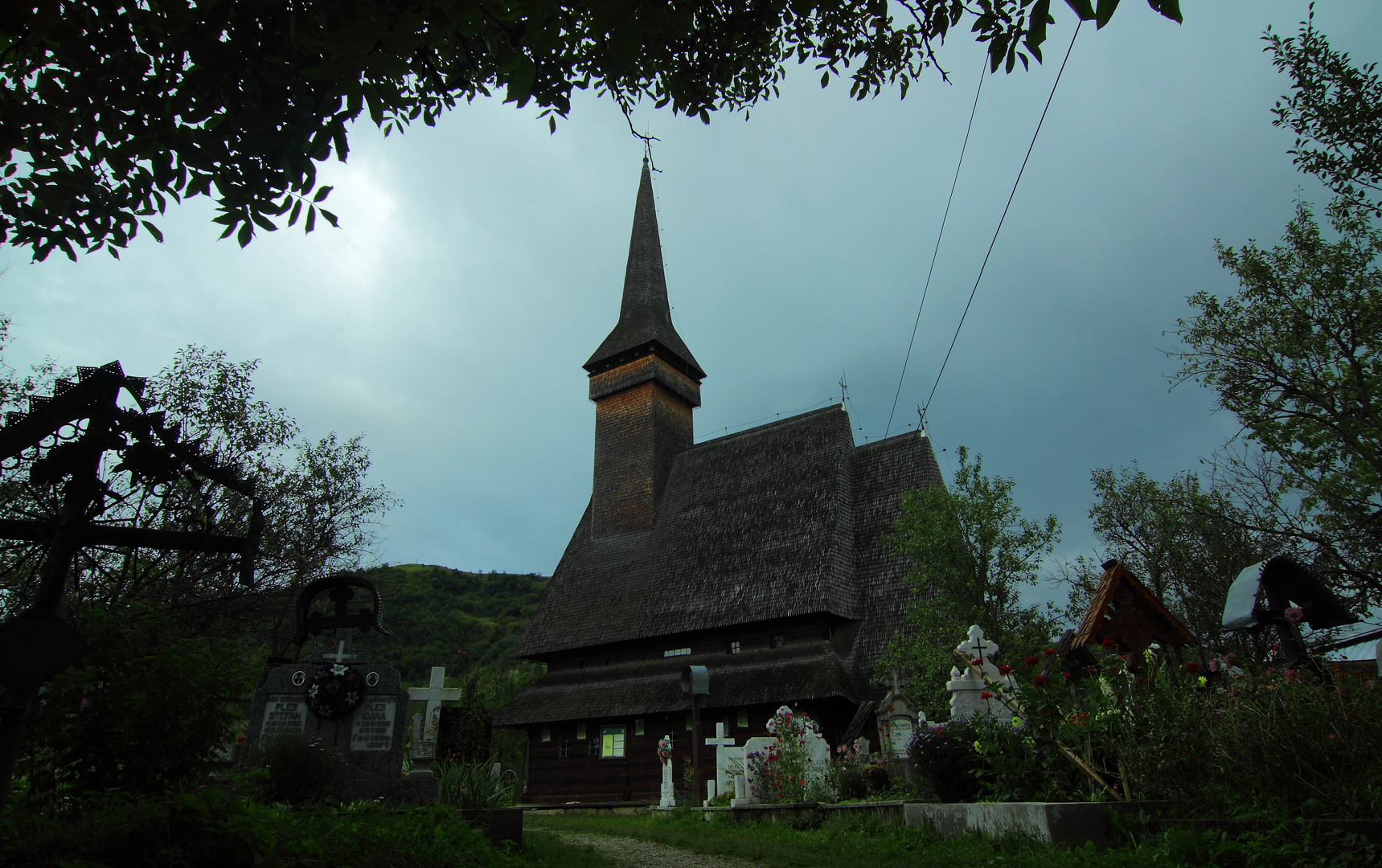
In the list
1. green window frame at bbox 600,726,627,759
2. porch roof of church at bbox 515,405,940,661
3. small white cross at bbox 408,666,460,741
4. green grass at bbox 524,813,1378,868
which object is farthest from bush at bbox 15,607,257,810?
green window frame at bbox 600,726,627,759

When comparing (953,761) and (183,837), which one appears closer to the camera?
(183,837)

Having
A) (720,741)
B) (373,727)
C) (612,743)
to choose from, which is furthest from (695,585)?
(373,727)

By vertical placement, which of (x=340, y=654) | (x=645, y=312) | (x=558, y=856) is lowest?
(x=558, y=856)

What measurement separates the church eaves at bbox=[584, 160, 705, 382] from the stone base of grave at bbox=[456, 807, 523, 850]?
Answer: 21.3m

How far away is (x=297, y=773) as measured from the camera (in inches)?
273

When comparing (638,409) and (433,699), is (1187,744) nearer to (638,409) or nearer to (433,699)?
(433,699)

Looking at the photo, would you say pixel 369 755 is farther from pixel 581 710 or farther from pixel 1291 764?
pixel 581 710

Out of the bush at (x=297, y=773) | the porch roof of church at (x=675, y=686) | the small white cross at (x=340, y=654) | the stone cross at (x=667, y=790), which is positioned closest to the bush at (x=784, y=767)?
the stone cross at (x=667, y=790)

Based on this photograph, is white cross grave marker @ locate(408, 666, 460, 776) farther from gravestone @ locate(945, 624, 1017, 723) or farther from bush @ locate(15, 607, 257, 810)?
gravestone @ locate(945, 624, 1017, 723)

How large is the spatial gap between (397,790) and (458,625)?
223 feet

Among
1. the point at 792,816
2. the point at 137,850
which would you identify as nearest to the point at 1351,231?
the point at 792,816

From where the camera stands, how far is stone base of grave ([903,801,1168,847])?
18.6ft

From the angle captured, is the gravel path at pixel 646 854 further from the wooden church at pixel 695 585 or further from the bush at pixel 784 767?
the wooden church at pixel 695 585

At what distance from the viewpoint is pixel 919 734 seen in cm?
852
